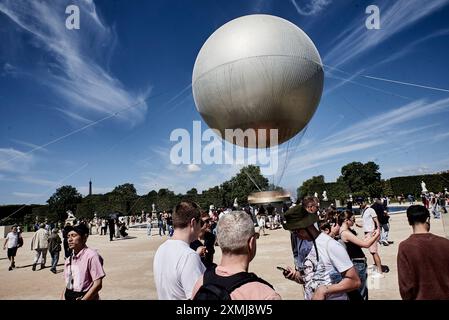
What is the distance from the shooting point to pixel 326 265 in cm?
297

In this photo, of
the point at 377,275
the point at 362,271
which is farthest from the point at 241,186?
the point at 362,271

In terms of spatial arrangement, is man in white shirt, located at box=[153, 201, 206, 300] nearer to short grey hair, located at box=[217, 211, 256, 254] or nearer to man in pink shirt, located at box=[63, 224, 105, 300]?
short grey hair, located at box=[217, 211, 256, 254]

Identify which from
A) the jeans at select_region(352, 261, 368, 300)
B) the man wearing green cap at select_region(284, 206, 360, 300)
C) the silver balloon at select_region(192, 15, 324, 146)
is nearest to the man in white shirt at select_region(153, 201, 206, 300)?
the man wearing green cap at select_region(284, 206, 360, 300)

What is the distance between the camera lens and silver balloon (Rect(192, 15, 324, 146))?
12383 millimetres

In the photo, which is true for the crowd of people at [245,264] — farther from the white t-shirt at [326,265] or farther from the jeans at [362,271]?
the jeans at [362,271]

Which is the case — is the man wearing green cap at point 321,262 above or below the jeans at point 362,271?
above

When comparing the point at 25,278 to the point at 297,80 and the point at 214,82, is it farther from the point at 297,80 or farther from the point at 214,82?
the point at 297,80

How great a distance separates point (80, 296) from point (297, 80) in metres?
11.6

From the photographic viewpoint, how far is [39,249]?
11.5m

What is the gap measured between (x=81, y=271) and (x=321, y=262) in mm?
2658

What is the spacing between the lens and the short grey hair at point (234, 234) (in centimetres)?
177

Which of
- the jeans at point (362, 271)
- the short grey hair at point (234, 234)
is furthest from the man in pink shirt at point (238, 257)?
the jeans at point (362, 271)

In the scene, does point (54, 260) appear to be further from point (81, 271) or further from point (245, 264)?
point (245, 264)
